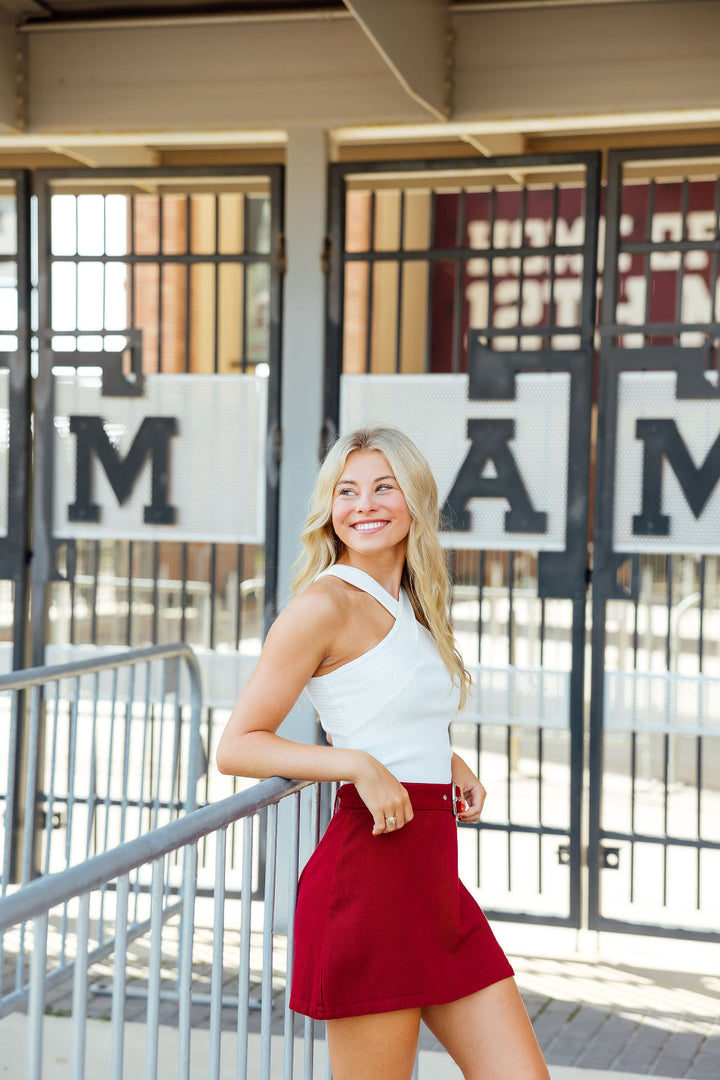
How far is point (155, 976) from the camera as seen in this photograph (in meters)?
1.96

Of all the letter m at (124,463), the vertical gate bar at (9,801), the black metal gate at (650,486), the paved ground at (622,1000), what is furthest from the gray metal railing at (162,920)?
the letter m at (124,463)

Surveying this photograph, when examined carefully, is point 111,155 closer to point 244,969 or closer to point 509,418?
point 509,418

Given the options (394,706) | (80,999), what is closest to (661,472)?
(394,706)

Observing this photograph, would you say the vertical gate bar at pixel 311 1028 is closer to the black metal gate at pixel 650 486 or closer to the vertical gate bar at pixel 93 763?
the vertical gate bar at pixel 93 763

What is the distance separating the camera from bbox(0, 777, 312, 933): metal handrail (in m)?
1.54

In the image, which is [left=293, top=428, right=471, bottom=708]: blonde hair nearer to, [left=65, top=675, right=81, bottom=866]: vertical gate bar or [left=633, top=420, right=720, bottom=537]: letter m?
[left=65, top=675, right=81, bottom=866]: vertical gate bar

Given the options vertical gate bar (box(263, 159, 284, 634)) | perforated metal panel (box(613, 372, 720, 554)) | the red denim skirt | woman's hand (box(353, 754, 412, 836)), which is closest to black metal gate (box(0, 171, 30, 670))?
vertical gate bar (box(263, 159, 284, 634))

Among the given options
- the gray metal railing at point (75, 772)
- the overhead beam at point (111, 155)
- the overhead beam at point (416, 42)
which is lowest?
the gray metal railing at point (75, 772)

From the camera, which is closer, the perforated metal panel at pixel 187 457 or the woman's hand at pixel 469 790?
the woman's hand at pixel 469 790

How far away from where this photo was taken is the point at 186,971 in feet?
6.73

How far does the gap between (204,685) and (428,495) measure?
9.30ft

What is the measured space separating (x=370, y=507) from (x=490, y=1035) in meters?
1.02

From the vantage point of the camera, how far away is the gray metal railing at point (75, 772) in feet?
12.9

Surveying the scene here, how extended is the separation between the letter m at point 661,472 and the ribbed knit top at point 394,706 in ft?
8.13
